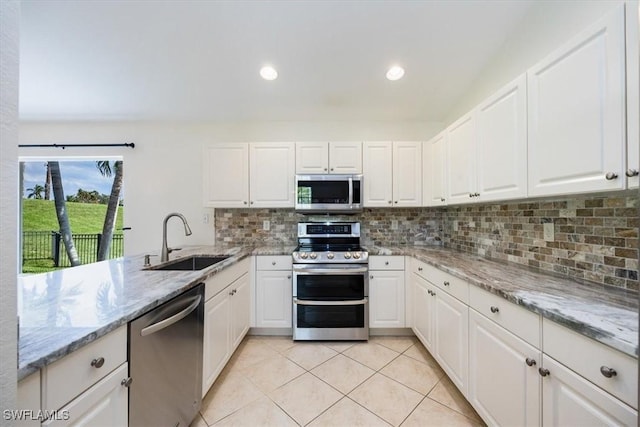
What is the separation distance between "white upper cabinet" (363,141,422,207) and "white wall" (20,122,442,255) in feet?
1.38

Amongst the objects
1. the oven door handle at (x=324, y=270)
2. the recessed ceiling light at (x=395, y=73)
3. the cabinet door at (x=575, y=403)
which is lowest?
the cabinet door at (x=575, y=403)

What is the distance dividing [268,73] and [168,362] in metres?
2.43

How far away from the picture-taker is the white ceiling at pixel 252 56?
187 cm

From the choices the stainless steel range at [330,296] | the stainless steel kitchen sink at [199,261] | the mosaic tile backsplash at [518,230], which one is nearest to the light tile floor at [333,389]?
the stainless steel range at [330,296]

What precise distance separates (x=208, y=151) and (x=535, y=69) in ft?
9.17

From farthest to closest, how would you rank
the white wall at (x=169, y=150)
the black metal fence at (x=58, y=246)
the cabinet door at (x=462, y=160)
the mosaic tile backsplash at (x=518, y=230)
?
the black metal fence at (x=58, y=246) < the white wall at (x=169, y=150) < the cabinet door at (x=462, y=160) < the mosaic tile backsplash at (x=518, y=230)

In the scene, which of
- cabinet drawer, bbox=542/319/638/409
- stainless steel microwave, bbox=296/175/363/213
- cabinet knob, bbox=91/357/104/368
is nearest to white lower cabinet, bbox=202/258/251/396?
cabinet knob, bbox=91/357/104/368

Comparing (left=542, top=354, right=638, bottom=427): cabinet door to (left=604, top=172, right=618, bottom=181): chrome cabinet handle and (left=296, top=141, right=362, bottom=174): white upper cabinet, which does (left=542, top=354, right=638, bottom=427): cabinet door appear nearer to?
(left=604, top=172, right=618, bottom=181): chrome cabinet handle

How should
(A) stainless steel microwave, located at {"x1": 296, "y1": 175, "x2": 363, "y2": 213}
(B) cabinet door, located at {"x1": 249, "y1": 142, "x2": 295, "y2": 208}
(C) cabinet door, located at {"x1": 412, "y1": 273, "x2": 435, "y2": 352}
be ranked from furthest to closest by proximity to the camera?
(B) cabinet door, located at {"x1": 249, "y1": 142, "x2": 295, "y2": 208} → (A) stainless steel microwave, located at {"x1": 296, "y1": 175, "x2": 363, "y2": 213} → (C) cabinet door, located at {"x1": 412, "y1": 273, "x2": 435, "y2": 352}

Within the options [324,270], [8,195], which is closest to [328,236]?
[324,270]

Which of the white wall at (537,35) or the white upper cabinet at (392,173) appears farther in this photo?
the white upper cabinet at (392,173)

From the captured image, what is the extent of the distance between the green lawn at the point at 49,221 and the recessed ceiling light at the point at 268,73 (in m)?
2.70

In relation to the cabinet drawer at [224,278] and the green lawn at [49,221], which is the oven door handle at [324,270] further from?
the green lawn at [49,221]

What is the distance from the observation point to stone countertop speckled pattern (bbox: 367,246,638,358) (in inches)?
30.2
